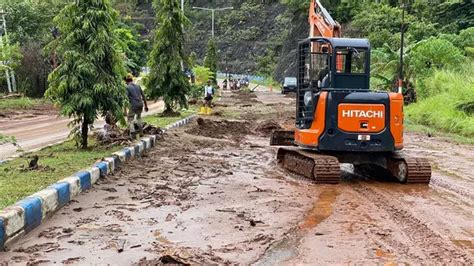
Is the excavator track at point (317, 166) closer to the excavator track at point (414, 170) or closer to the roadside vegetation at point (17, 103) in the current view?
the excavator track at point (414, 170)

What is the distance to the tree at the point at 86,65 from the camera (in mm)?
10695

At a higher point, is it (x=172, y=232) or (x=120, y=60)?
(x=120, y=60)

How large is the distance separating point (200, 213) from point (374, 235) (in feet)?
7.25

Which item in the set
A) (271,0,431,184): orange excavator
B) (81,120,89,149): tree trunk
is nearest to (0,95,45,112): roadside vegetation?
(81,120,89,149): tree trunk

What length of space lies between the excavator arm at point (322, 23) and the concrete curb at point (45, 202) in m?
5.37

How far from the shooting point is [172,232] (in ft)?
20.6

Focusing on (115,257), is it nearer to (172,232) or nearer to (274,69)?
(172,232)

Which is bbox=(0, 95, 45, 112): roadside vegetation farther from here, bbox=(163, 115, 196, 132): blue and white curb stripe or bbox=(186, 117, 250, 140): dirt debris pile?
bbox=(186, 117, 250, 140): dirt debris pile

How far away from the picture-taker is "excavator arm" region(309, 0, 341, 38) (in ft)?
40.3

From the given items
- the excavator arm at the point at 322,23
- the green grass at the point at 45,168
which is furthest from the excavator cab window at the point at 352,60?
the green grass at the point at 45,168

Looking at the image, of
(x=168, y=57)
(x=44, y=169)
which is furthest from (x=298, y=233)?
(x=168, y=57)

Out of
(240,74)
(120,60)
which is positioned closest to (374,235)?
(120,60)

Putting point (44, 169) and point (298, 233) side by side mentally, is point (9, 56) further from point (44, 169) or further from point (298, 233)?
point (298, 233)

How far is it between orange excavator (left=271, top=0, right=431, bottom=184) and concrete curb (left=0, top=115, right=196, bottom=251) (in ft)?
11.7
